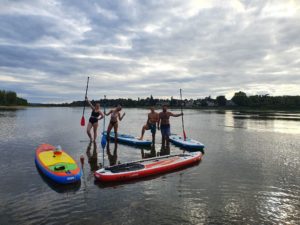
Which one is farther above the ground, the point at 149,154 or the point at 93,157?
the point at 93,157

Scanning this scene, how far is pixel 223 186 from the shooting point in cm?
992

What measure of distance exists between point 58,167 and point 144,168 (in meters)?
3.40

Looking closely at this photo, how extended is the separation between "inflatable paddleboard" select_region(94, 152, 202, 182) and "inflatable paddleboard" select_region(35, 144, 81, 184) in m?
0.90

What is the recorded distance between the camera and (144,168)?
440 inches

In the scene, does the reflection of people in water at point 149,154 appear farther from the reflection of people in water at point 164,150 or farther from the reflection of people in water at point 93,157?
the reflection of people in water at point 93,157

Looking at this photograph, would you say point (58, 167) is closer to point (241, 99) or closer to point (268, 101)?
point (268, 101)

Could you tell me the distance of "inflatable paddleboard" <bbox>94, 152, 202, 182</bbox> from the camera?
1015 centimetres

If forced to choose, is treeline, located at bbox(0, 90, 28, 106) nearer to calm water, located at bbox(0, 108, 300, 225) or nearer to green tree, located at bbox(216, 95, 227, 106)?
green tree, located at bbox(216, 95, 227, 106)

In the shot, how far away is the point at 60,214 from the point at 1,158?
800 centimetres

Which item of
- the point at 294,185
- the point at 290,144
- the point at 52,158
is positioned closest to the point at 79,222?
the point at 52,158

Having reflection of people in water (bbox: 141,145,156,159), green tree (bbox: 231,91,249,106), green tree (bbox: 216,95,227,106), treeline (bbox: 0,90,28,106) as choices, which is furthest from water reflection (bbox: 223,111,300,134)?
green tree (bbox: 216,95,227,106)

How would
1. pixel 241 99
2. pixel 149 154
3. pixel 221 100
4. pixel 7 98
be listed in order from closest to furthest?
pixel 149 154 < pixel 7 98 < pixel 241 99 < pixel 221 100

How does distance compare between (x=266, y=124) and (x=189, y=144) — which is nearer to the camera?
(x=189, y=144)

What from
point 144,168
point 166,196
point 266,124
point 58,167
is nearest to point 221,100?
point 266,124
